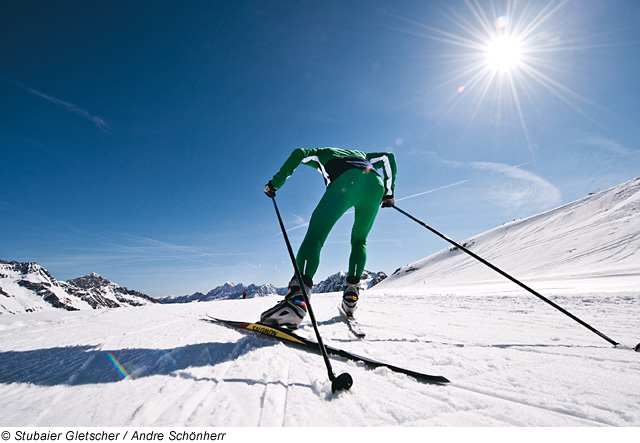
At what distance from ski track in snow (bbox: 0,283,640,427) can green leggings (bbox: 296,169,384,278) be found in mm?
751

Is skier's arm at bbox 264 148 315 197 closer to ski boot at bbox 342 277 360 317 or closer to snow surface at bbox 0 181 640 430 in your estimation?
ski boot at bbox 342 277 360 317

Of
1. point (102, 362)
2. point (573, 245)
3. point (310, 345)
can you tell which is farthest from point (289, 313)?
point (573, 245)

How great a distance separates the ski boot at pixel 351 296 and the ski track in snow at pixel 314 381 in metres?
0.87

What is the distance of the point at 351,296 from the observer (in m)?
3.06

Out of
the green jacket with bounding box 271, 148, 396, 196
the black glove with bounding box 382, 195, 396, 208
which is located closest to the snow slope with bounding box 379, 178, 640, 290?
the black glove with bounding box 382, 195, 396, 208

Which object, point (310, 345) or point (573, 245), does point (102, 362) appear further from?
point (573, 245)

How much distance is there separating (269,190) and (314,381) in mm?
2285

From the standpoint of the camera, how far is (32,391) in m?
1.05

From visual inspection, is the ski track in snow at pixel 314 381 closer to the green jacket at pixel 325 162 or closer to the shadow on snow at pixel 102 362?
the shadow on snow at pixel 102 362

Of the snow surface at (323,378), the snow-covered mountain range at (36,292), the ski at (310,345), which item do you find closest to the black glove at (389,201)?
the snow surface at (323,378)

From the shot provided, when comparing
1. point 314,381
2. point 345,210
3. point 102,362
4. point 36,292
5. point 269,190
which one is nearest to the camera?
point 314,381

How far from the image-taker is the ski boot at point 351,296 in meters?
2.97
